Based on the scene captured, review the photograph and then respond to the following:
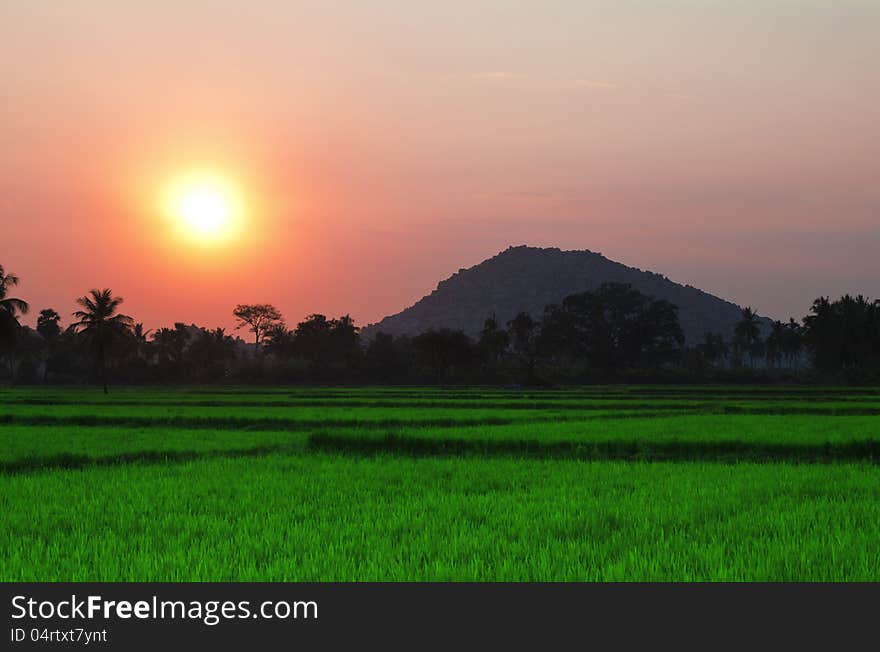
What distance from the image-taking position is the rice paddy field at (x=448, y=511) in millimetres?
6000

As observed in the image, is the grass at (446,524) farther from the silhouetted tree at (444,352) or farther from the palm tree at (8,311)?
the silhouetted tree at (444,352)

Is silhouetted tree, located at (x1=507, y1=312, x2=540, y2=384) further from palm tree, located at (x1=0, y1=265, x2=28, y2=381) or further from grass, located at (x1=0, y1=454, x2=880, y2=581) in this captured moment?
grass, located at (x1=0, y1=454, x2=880, y2=581)

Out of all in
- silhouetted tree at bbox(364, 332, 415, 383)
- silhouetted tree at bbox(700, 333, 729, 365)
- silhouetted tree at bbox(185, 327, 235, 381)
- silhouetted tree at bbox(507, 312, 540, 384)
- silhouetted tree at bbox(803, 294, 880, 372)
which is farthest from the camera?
silhouetted tree at bbox(700, 333, 729, 365)

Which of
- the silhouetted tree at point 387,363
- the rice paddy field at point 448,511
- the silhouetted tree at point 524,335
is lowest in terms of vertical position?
the rice paddy field at point 448,511

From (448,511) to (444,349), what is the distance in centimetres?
7506

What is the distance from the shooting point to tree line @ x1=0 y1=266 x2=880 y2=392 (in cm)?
7794

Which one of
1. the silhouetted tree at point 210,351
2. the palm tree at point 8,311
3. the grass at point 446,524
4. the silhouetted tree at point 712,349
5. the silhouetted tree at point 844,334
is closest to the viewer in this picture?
the grass at point 446,524

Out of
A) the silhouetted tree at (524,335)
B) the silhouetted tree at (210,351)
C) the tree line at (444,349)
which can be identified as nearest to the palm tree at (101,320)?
the tree line at (444,349)

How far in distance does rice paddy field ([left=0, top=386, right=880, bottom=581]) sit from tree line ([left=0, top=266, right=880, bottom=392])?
4159 cm

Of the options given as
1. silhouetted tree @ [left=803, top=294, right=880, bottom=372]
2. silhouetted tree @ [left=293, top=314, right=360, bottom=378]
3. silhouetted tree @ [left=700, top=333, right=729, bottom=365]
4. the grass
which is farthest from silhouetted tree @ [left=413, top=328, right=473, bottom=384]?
the grass

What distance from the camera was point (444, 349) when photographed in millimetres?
Answer: 83625

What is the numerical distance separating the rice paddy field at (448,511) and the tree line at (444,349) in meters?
41.6

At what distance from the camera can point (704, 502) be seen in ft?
29.6
